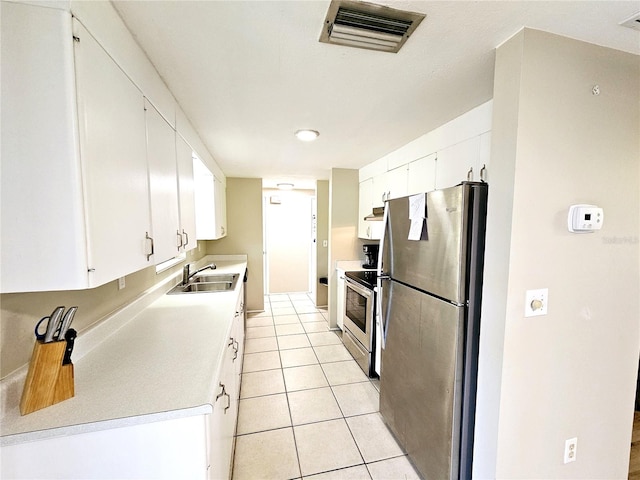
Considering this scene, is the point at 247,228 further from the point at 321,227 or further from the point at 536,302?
the point at 536,302

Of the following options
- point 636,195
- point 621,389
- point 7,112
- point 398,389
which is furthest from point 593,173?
point 7,112

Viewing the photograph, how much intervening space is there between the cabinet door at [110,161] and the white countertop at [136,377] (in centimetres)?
42

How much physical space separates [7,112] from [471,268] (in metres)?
1.75

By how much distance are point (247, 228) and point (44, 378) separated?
3.65 m

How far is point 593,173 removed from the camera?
46.4 inches

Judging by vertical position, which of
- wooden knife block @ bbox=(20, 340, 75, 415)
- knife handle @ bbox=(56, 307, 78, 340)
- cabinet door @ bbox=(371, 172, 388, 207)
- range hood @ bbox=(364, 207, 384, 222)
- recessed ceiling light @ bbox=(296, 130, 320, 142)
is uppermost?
recessed ceiling light @ bbox=(296, 130, 320, 142)

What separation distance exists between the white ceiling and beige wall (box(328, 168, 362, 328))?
142 centimetres

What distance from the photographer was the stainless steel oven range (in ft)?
8.50

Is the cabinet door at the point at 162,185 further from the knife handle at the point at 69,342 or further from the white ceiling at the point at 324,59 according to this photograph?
the knife handle at the point at 69,342

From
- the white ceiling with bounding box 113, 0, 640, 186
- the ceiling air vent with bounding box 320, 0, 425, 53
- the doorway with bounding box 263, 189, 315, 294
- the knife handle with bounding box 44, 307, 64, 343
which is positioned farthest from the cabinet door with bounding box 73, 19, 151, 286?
the doorway with bounding box 263, 189, 315, 294

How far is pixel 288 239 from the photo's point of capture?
561cm

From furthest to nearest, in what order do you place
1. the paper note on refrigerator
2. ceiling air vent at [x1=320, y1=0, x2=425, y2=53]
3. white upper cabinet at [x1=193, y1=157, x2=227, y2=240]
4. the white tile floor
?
1. white upper cabinet at [x1=193, y1=157, x2=227, y2=240]
2. the white tile floor
3. the paper note on refrigerator
4. ceiling air vent at [x1=320, y1=0, x2=425, y2=53]

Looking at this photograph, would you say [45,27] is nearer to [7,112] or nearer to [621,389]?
[7,112]

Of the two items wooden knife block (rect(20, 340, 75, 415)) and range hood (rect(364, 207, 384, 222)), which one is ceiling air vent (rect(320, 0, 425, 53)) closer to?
wooden knife block (rect(20, 340, 75, 415))
